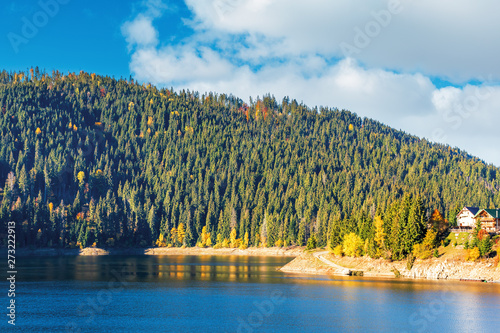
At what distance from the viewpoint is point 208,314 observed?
86.1 meters

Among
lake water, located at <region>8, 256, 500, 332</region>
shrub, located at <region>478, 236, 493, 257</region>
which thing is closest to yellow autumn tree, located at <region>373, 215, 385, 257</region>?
lake water, located at <region>8, 256, 500, 332</region>

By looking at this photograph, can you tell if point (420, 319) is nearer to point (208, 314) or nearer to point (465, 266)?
point (208, 314)

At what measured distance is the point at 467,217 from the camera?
480ft

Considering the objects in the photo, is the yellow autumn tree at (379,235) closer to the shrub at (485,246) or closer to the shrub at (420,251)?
the shrub at (420,251)

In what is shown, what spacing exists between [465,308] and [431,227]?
164 ft

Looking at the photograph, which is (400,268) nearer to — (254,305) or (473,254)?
(473,254)

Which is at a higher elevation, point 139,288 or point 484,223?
point 484,223

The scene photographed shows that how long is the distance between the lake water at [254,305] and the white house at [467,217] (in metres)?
33.4

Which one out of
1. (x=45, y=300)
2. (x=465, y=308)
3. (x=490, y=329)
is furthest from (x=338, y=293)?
(x=45, y=300)

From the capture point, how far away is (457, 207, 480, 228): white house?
472 ft

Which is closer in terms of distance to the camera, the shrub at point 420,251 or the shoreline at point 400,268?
the shoreline at point 400,268

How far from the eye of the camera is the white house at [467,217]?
144000 millimetres

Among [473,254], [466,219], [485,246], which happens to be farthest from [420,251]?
[466,219]

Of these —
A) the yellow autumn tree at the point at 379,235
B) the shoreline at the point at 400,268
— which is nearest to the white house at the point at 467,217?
the yellow autumn tree at the point at 379,235
